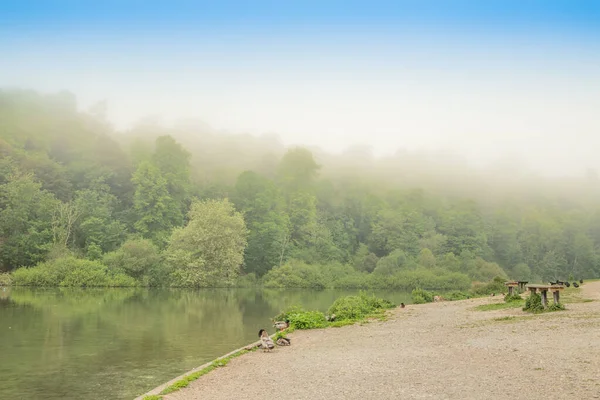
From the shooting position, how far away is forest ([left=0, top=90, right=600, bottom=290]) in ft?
190

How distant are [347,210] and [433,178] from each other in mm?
54134

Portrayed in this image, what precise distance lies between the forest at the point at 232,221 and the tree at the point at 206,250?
0.14 metres

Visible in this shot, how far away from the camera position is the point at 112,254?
55.9 metres

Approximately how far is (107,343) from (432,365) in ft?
43.1

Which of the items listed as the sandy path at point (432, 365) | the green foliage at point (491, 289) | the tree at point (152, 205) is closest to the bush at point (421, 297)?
the green foliage at point (491, 289)

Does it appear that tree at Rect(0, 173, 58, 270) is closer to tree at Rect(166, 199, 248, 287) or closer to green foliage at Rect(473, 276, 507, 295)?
tree at Rect(166, 199, 248, 287)

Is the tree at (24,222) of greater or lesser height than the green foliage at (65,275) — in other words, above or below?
above

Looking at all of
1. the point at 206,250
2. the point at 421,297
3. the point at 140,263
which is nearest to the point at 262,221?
the point at 206,250

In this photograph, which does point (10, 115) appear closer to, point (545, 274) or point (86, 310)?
point (86, 310)

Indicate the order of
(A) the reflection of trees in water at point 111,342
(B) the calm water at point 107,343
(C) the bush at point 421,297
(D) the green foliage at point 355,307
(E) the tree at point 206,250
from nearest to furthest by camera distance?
(B) the calm water at point 107,343 → (A) the reflection of trees in water at point 111,342 → (D) the green foliage at point 355,307 → (C) the bush at point 421,297 → (E) the tree at point 206,250

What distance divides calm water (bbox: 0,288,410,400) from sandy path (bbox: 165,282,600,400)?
9.14 ft

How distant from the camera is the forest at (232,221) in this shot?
57.9m

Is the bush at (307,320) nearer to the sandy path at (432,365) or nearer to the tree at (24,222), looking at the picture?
the sandy path at (432,365)

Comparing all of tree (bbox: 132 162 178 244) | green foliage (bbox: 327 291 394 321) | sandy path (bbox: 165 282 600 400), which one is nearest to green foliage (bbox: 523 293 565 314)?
sandy path (bbox: 165 282 600 400)
